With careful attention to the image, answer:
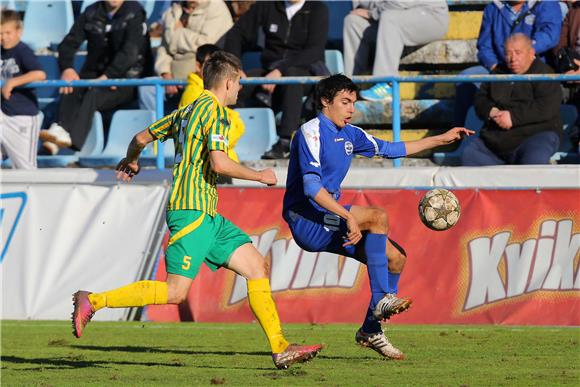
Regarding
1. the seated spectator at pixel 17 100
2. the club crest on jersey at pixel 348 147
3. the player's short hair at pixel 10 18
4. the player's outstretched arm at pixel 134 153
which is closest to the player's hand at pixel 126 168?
the player's outstretched arm at pixel 134 153

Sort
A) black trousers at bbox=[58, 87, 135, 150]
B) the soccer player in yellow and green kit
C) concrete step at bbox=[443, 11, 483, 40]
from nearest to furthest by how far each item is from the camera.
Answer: the soccer player in yellow and green kit, black trousers at bbox=[58, 87, 135, 150], concrete step at bbox=[443, 11, 483, 40]

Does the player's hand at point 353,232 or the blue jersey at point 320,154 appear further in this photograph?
the blue jersey at point 320,154

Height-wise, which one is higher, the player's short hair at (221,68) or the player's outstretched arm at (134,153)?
the player's short hair at (221,68)

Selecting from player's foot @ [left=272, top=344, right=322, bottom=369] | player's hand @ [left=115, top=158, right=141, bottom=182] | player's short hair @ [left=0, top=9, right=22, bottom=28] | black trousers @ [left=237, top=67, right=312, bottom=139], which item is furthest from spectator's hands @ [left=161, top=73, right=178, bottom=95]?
player's foot @ [left=272, top=344, right=322, bottom=369]

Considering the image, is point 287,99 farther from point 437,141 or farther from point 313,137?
point 313,137

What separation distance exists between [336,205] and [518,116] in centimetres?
481

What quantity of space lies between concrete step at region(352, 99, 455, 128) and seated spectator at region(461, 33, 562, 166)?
111 centimetres

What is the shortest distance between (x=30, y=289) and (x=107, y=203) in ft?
3.74

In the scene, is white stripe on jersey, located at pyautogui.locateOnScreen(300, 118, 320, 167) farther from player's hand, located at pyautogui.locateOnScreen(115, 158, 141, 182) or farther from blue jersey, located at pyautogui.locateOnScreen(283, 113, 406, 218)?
player's hand, located at pyautogui.locateOnScreen(115, 158, 141, 182)

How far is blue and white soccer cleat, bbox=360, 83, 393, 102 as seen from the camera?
13461 mm

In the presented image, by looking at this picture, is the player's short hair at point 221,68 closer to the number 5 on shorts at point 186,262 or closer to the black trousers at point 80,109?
the number 5 on shorts at point 186,262

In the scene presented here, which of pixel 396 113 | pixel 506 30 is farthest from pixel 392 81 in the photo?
pixel 506 30

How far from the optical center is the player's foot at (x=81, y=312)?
24.4 ft

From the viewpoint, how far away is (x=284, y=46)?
44.6 ft
